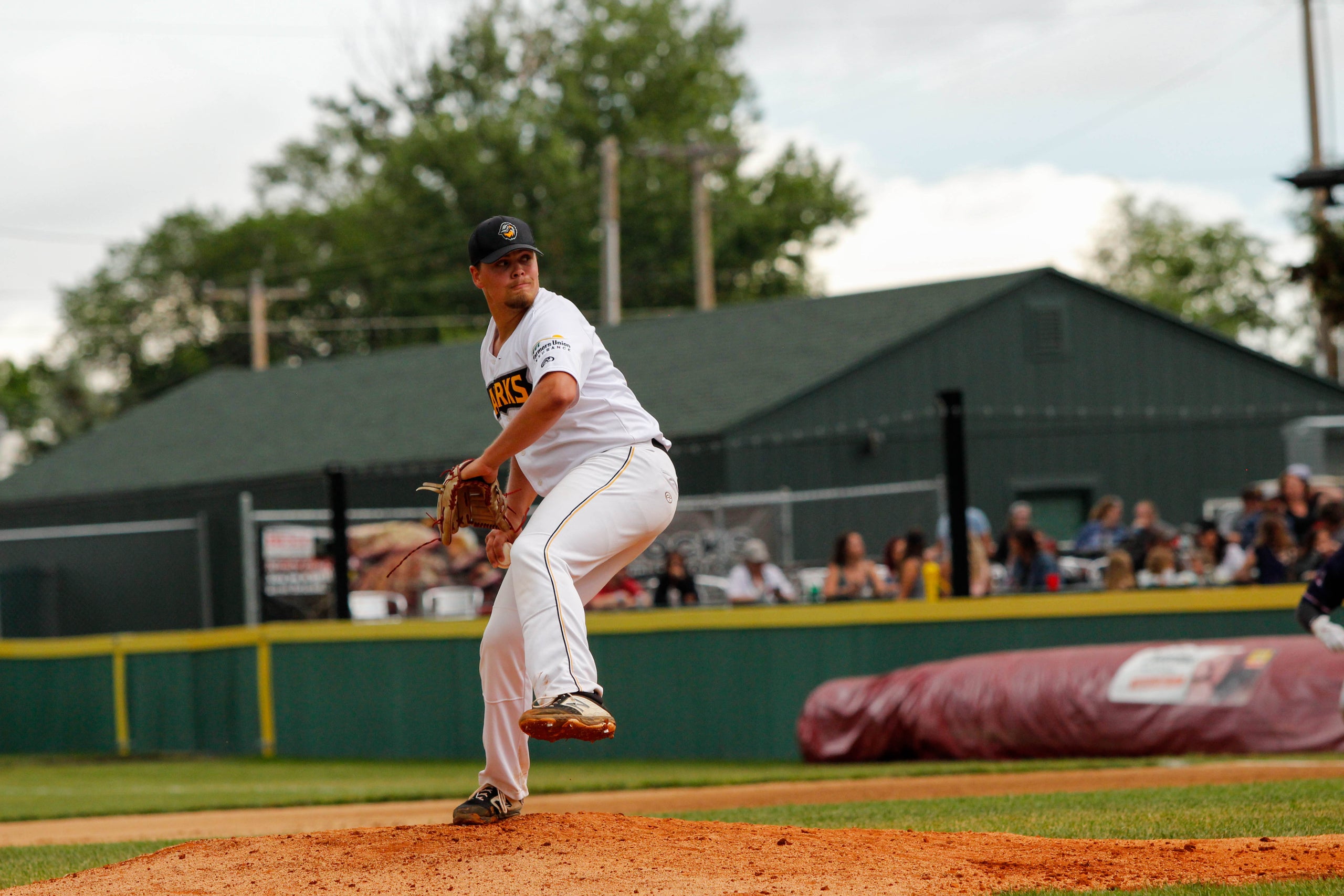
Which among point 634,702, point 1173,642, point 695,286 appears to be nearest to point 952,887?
point 1173,642

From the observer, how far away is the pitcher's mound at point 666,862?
4.93 m

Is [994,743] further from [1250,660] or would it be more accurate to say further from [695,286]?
[695,286]

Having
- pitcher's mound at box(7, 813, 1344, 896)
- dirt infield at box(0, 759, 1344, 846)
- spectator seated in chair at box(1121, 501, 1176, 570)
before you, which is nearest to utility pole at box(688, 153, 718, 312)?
spectator seated in chair at box(1121, 501, 1176, 570)

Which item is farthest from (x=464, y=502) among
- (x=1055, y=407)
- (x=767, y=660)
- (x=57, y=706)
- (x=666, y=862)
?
(x=1055, y=407)

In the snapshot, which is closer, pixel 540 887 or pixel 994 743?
pixel 540 887

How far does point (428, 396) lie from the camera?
28.5 meters

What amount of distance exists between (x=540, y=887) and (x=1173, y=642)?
8122 millimetres

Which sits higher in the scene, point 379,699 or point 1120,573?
point 1120,573

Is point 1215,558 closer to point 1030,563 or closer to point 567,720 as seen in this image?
point 1030,563

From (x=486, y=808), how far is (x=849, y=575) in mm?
8122

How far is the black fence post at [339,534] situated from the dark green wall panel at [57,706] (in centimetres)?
347

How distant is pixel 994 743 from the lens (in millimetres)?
11453

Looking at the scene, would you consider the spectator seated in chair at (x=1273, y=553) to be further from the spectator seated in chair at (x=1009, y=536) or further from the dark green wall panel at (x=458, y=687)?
the spectator seated in chair at (x=1009, y=536)

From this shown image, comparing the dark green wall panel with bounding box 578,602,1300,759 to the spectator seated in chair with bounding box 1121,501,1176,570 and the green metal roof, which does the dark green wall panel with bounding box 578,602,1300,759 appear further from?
the green metal roof
